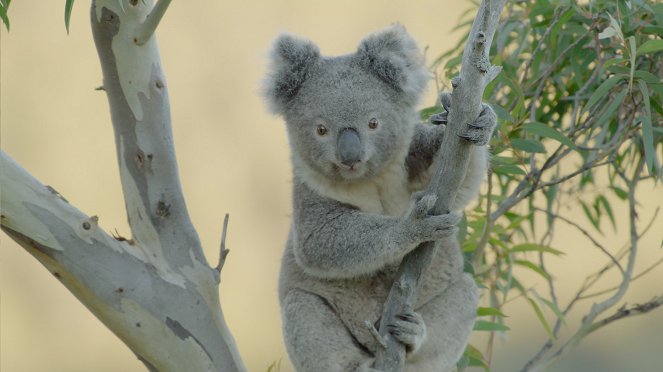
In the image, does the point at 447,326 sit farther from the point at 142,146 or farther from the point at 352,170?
the point at 142,146

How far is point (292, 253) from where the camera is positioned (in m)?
2.63

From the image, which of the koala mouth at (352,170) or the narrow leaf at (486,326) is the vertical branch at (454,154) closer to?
the koala mouth at (352,170)

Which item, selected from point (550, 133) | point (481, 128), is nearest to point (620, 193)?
point (550, 133)

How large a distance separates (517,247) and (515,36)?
914 mm

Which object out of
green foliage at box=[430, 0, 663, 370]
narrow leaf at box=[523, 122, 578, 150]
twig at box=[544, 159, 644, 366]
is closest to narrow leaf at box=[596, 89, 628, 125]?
green foliage at box=[430, 0, 663, 370]

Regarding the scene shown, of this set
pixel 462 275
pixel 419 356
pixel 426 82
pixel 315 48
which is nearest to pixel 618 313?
pixel 462 275

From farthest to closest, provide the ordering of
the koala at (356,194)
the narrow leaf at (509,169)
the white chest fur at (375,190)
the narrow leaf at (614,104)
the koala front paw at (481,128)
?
1. the narrow leaf at (509,169)
2. the narrow leaf at (614,104)
3. the white chest fur at (375,190)
4. the koala at (356,194)
5. the koala front paw at (481,128)

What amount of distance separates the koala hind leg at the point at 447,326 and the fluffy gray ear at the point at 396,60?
0.55 m

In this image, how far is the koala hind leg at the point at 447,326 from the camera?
7.90ft

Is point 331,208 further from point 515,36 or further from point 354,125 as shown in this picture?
point 515,36

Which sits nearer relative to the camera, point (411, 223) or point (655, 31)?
point (411, 223)

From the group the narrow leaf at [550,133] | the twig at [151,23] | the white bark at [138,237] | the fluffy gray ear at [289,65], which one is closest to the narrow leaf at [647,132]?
the narrow leaf at [550,133]

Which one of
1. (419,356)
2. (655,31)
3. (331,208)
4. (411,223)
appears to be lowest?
(419,356)

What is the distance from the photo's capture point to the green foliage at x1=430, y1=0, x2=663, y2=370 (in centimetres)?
Result: 264
